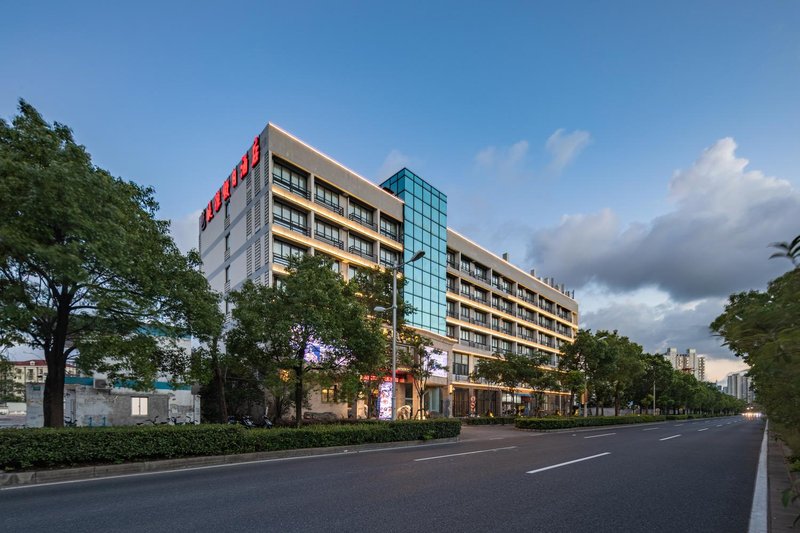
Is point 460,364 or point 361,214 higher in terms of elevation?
point 361,214

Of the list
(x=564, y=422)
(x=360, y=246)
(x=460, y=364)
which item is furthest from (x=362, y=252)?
(x=460, y=364)

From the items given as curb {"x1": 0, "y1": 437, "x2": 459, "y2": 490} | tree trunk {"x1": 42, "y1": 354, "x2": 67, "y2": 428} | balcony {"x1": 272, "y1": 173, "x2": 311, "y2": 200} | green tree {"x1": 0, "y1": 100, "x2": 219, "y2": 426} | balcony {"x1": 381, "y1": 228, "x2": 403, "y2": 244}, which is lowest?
curb {"x1": 0, "y1": 437, "x2": 459, "y2": 490}

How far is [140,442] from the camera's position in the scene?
38.9 feet

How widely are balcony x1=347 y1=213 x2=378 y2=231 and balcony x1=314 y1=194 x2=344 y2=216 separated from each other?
1054mm

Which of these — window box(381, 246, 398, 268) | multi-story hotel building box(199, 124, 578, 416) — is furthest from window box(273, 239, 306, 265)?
window box(381, 246, 398, 268)

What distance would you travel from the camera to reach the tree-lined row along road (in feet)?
21.5

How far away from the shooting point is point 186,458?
12.5 metres

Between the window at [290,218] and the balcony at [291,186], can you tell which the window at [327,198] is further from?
the window at [290,218]

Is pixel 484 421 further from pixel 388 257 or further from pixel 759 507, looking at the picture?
pixel 759 507

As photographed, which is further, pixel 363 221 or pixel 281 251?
pixel 363 221

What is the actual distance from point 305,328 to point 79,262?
379 inches

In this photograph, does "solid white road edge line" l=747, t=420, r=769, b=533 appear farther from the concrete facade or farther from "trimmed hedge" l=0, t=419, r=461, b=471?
the concrete facade

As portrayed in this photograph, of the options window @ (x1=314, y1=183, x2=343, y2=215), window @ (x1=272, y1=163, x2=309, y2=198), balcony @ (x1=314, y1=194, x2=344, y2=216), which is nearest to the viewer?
window @ (x1=272, y1=163, x2=309, y2=198)

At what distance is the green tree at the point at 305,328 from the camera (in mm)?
19281
